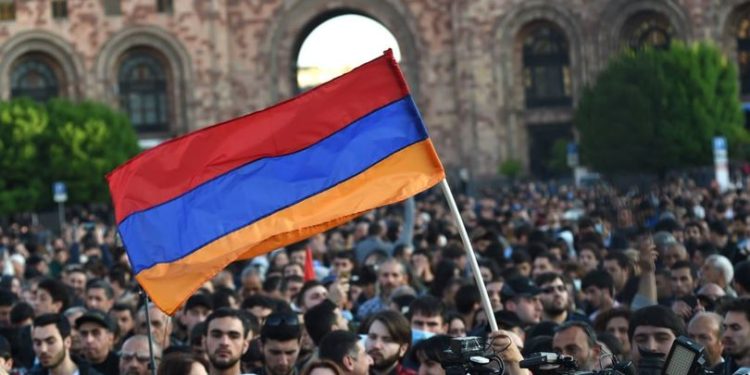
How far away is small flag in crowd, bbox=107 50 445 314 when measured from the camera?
11258mm

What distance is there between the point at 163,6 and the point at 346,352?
61.2m

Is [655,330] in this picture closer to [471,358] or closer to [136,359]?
[136,359]

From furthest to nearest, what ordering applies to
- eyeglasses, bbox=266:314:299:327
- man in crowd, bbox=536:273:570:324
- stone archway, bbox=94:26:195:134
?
stone archway, bbox=94:26:195:134 → man in crowd, bbox=536:273:570:324 → eyeglasses, bbox=266:314:299:327

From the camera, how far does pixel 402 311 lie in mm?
16609

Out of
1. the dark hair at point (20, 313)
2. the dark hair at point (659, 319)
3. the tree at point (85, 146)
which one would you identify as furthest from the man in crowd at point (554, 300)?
the tree at point (85, 146)

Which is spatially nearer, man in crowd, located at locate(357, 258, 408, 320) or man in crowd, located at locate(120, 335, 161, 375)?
man in crowd, located at locate(120, 335, 161, 375)

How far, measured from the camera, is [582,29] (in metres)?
70.9

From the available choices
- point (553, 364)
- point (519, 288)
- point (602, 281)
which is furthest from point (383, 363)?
point (553, 364)

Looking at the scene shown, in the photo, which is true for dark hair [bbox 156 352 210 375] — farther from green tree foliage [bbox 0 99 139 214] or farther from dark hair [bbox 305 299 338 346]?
green tree foliage [bbox 0 99 139 214]

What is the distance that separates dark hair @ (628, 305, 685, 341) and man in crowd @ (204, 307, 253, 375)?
2529 millimetres

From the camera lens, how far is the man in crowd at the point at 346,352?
1204cm

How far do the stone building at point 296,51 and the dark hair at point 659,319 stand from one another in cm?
5887

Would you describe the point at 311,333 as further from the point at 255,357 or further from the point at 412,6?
the point at 412,6

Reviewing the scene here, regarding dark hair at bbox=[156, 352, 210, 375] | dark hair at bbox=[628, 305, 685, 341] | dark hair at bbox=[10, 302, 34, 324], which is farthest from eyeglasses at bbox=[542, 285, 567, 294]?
dark hair at bbox=[156, 352, 210, 375]
